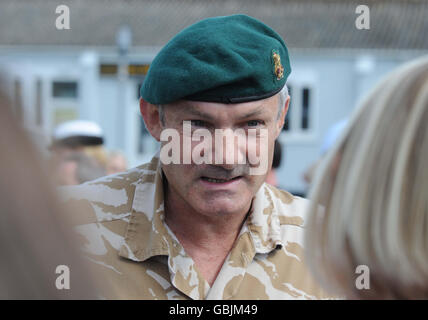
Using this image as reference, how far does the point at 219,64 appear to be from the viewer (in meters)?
1.43

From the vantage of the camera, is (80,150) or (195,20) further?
(195,20)

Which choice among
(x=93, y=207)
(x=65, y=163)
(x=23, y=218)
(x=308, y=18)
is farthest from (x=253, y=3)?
(x=23, y=218)

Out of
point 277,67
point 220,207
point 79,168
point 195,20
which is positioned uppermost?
point 195,20

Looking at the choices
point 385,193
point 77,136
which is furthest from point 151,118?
point 77,136

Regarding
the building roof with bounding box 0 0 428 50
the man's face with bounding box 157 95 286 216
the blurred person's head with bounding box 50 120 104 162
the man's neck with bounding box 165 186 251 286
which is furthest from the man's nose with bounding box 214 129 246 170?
the building roof with bounding box 0 0 428 50

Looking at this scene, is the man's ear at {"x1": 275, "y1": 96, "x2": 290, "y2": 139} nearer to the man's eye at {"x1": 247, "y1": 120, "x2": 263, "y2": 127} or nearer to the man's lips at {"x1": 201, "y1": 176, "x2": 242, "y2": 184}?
the man's eye at {"x1": 247, "y1": 120, "x2": 263, "y2": 127}

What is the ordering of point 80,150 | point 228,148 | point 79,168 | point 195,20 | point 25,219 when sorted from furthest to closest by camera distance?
point 195,20
point 80,150
point 79,168
point 228,148
point 25,219

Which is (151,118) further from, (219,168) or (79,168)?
(79,168)

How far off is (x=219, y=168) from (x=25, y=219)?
83cm

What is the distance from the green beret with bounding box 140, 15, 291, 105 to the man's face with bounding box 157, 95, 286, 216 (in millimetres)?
26

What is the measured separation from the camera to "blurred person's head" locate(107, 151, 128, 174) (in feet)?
13.4

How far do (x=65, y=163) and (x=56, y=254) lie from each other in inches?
97.4

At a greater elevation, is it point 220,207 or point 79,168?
point 220,207
